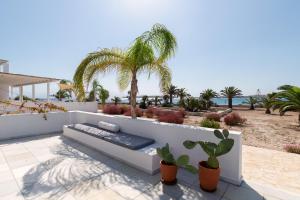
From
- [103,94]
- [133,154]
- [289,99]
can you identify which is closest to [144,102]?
[103,94]

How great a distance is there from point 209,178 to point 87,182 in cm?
241

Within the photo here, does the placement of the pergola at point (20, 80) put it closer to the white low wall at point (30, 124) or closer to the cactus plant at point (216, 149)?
the white low wall at point (30, 124)

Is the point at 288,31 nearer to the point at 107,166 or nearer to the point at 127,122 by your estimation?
the point at 127,122

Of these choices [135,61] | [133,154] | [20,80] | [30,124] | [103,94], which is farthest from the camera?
[103,94]

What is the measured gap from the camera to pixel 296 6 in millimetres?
6383

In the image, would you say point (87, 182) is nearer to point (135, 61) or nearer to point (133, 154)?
point (133, 154)

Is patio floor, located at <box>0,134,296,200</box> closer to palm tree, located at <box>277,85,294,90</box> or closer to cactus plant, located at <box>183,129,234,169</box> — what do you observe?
cactus plant, located at <box>183,129,234,169</box>

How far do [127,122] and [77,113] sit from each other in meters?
3.96

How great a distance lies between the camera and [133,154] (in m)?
4.09

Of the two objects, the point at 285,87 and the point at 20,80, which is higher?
the point at 20,80

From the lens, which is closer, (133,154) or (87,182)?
(87,182)

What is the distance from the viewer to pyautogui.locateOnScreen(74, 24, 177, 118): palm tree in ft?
16.7

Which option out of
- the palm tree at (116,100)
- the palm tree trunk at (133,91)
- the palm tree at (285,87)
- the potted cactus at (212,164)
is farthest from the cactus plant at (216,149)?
the palm tree at (116,100)

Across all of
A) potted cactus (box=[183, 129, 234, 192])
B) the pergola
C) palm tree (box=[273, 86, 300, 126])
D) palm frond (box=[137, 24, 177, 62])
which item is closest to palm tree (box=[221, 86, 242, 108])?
palm tree (box=[273, 86, 300, 126])
